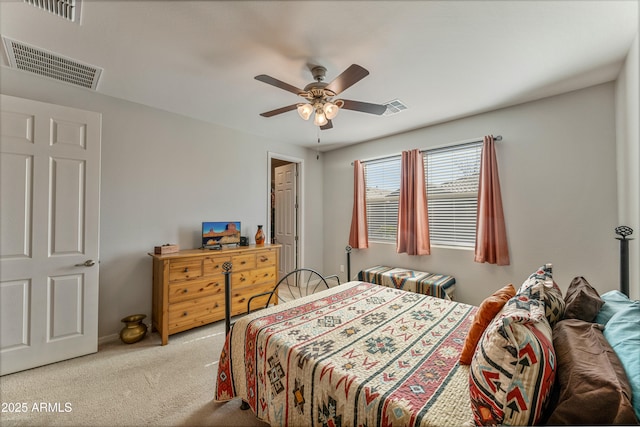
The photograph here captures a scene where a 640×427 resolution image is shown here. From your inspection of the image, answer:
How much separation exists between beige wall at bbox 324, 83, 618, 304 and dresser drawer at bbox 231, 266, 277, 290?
7.91ft

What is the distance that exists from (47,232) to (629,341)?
156 inches

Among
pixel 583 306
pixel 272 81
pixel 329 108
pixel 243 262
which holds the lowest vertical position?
pixel 243 262

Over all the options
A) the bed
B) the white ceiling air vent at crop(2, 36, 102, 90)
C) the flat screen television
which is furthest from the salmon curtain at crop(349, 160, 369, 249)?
the white ceiling air vent at crop(2, 36, 102, 90)

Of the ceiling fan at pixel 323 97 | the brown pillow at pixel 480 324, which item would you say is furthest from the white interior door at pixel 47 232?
the brown pillow at pixel 480 324

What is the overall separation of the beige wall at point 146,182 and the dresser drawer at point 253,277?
0.75 meters

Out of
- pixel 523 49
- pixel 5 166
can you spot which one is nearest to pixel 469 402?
pixel 523 49

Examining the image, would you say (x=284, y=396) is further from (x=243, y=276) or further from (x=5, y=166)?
(x=5, y=166)

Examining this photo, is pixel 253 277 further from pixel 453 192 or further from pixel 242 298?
pixel 453 192

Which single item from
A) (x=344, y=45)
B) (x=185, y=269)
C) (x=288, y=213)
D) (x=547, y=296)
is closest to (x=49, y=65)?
(x=185, y=269)

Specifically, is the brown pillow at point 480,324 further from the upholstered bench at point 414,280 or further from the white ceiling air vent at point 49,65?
the white ceiling air vent at point 49,65

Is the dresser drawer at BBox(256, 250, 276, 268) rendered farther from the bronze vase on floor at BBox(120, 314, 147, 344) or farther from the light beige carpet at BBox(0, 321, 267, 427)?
the bronze vase on floor at BBox(120, 314, 147, 344)

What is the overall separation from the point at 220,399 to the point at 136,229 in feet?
7.31

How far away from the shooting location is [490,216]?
123 inches

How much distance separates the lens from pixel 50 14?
1.68 metres
